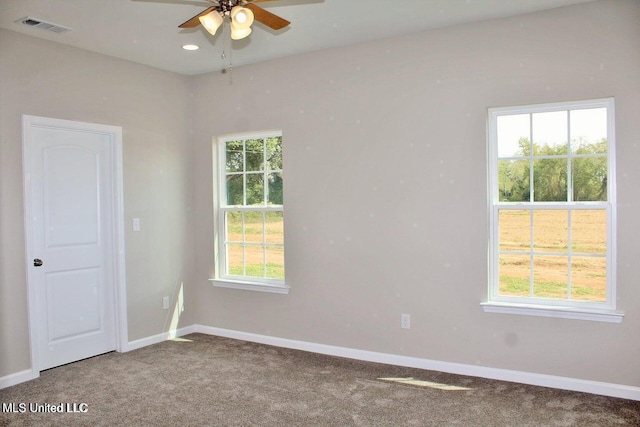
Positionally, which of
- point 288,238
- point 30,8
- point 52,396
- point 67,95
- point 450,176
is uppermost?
point 30,8

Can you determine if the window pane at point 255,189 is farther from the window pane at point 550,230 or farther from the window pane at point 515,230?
the window pane at point 550,230

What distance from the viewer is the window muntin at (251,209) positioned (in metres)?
4.81

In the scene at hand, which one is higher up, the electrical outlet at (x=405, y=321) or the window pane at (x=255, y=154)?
the window pane at (x=255, y=154)

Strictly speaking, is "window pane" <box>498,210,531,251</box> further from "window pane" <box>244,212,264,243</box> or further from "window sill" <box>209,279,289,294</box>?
"window pane" <box>244,212,264,243</box>

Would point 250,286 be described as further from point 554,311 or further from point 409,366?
point 554,311

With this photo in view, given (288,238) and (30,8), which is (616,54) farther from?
(30,8)

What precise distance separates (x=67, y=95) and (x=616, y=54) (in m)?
4.23

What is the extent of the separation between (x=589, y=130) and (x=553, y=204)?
569 millimetres

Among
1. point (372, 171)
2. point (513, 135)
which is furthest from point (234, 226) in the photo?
point (513, 135)

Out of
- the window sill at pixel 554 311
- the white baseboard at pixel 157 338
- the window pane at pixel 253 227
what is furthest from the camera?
the window pane at pixel 253 227

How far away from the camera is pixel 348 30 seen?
3.90m

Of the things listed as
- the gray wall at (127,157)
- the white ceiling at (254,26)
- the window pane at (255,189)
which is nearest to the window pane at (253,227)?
the window pane at (255,189)

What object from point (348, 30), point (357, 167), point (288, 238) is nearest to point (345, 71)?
point (348, 30)

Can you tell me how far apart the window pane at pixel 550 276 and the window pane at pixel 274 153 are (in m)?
2.47
